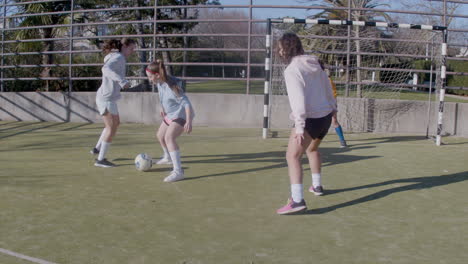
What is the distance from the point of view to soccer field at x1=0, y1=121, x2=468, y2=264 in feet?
12.0

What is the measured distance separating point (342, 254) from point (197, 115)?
29.2 ft

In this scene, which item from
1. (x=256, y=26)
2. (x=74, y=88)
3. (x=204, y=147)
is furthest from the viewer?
(x=74, y=88)

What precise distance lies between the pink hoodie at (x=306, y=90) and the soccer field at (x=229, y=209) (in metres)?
1.01

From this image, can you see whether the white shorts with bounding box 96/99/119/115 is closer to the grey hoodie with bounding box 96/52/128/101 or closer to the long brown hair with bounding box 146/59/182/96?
the grey hoodie with bounding box 96/52/128/101

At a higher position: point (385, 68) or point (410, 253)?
point (385, 68)

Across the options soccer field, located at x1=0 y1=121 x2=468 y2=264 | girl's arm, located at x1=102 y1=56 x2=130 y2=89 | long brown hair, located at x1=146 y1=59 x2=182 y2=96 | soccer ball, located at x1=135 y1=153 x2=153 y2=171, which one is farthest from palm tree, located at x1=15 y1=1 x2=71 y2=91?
long brown hair, located at x1=146 y1=59 x2=182 y2=96

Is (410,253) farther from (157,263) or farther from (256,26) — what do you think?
(256,26)

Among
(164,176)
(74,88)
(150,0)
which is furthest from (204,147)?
(150,0)

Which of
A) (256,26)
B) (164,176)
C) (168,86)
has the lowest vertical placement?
(164,176)

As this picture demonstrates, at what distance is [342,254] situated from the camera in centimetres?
364

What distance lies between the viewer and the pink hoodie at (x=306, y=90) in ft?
14.8

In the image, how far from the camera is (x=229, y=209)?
488 centimetres

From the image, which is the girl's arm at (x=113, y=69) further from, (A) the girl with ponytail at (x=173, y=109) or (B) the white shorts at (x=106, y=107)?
(A) the girl with ponytail at (x=173, y=109)

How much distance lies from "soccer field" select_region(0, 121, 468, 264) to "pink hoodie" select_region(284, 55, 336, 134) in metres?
1.01
